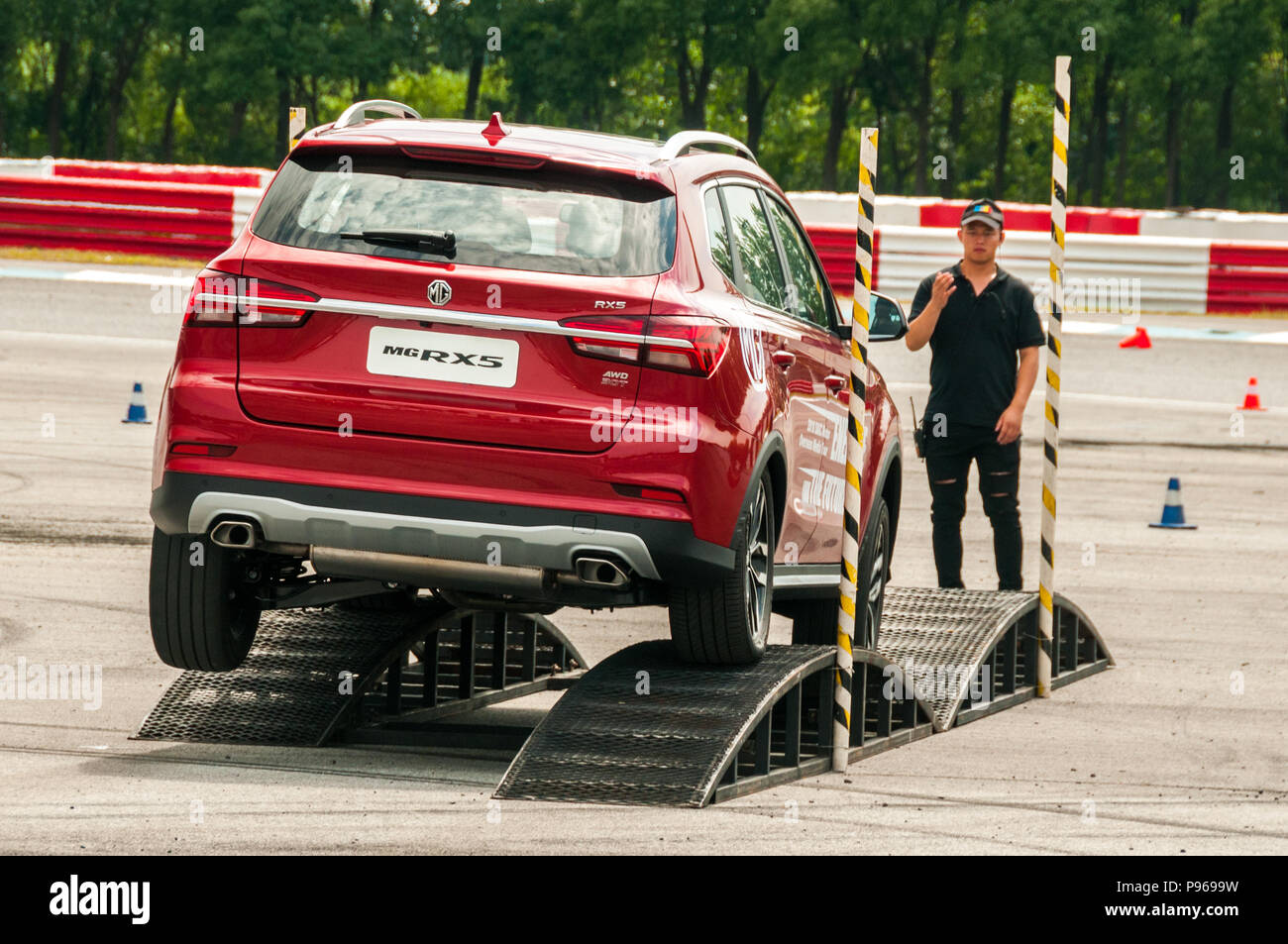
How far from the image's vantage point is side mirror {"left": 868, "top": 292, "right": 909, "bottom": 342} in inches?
349

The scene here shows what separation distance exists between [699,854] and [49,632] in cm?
488

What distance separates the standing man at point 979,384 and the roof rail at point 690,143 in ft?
9.71

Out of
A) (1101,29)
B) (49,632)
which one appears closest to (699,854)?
(49,632)

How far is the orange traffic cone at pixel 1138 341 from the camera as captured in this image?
2558 cm

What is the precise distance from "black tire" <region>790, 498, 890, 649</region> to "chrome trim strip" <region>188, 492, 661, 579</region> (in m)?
2.43

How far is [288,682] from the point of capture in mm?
8148

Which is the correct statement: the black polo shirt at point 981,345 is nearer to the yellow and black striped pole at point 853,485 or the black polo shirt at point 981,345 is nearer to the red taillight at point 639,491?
the yellow and black striped pole at point 853,485

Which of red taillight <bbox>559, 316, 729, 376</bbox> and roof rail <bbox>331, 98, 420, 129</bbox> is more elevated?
roof rail <bbox>331, 98, 420, 129</bbox>

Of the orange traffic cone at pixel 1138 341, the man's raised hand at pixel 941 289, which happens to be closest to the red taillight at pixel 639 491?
the man's raised hand at pixel 941 289

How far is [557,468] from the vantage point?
6.64 meters

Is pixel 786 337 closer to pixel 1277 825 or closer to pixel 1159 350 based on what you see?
pixel 1277 825

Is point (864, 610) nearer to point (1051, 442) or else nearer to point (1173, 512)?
point (1051, 442)

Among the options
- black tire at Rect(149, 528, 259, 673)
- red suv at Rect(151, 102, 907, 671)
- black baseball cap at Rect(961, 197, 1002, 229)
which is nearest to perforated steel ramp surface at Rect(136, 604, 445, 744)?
black tire at Rect(149, 528, 259, 673)

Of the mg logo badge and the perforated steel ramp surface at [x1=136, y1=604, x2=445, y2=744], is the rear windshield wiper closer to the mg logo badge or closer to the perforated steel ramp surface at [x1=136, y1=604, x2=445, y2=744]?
the mg logo badge
